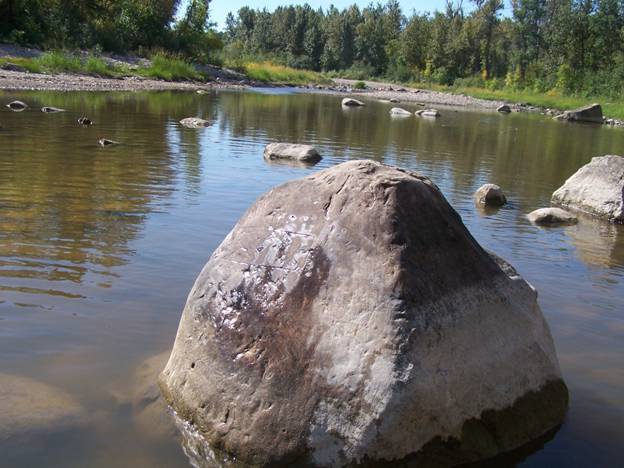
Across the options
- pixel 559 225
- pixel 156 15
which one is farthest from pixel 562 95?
pixel 559 225

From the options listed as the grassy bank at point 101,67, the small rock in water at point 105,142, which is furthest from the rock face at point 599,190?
the grassy bank at point 101,67

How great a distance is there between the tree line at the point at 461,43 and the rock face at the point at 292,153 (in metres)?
45.3

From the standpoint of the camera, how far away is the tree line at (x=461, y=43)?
196ft

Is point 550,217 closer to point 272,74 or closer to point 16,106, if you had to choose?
point 16,106

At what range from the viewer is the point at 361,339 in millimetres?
3752

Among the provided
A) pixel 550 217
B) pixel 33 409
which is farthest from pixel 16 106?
pixel 33 409

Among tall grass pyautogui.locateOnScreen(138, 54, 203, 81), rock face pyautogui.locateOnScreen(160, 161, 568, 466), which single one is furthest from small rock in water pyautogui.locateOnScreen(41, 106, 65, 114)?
tall grass pyautogui.locateOnScreen(138, 54, 203, 81)

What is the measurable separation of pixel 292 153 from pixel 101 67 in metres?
25.4

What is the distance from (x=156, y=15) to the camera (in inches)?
2063

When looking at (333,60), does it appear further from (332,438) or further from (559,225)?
(332,438)

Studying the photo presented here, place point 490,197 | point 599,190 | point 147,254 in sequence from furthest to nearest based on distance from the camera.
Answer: point 599,190 < point 490,197 < point 147,254

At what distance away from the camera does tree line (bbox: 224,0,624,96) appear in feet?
196

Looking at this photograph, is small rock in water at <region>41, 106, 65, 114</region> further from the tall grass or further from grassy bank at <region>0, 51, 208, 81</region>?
the tall grass

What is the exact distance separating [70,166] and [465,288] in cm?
946
